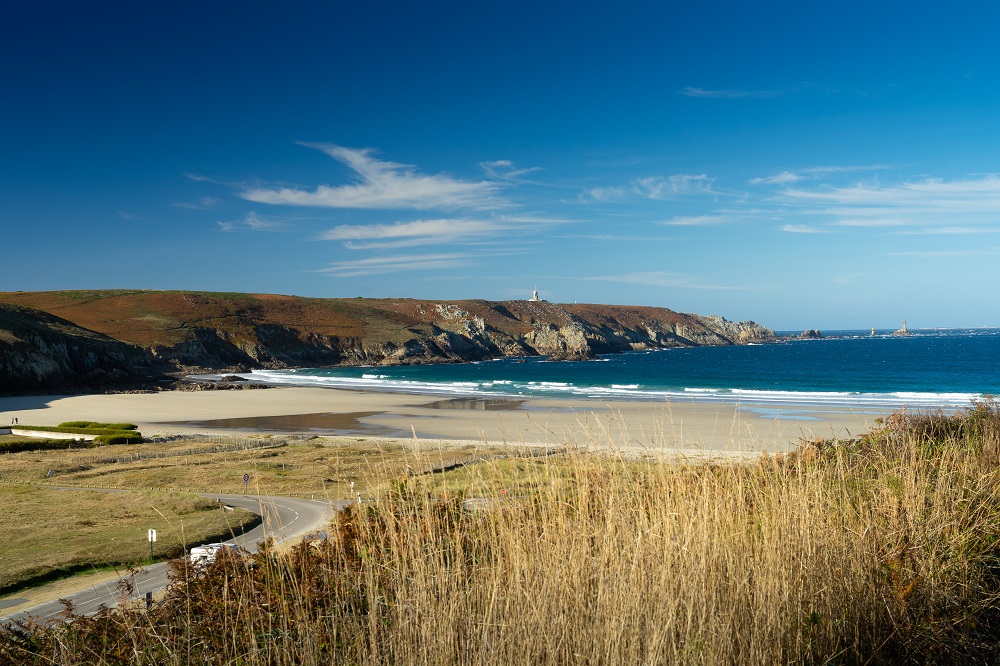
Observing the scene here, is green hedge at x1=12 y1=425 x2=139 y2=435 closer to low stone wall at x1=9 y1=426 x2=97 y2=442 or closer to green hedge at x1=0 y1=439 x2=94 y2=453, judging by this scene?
low stone wall at x1=9 y1=426 x2=97 y2=442

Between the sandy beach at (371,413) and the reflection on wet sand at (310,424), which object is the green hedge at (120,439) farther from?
the reflection on wet sand at (310,424)

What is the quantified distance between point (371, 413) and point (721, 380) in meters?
41.0

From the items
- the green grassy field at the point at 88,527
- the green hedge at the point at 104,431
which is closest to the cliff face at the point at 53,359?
the green hedge at the point at 104,431

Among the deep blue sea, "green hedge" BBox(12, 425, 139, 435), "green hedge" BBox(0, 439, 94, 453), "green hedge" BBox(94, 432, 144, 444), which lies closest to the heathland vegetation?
"green hedge" BBox(94, 432, 144, 444)

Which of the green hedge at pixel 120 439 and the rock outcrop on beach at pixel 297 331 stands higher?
the rock outcrop on beach at pixel 297 331

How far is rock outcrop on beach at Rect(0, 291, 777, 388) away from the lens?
→ 106875 millimetres

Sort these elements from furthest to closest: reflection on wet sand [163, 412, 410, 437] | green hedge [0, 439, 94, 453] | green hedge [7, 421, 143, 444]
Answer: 1. reflection on wet sand [163, 412, 410, 437]
2. green hedge [7, 421, 143, 444]
3. green hedge [0, 439, 94, 453]

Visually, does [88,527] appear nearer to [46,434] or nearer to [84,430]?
[84,430]

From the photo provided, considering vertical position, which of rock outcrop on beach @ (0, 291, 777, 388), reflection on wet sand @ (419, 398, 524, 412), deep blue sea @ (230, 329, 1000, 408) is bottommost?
reflection on wet sand @ (419, 398, 524, 412)

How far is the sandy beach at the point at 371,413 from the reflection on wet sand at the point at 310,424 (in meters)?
0.07

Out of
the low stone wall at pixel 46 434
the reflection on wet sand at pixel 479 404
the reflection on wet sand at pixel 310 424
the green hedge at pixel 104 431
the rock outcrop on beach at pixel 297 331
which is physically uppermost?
the rock outcrop on beach at pixel 297 331

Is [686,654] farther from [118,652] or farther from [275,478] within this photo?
[275,478]

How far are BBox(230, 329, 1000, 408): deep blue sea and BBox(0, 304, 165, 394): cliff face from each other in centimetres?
1763

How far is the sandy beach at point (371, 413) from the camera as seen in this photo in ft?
131
